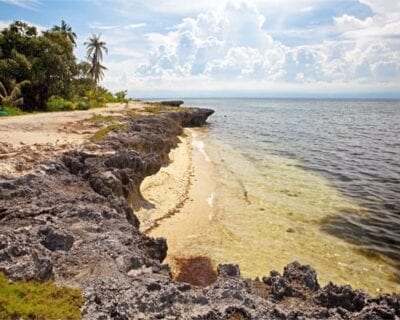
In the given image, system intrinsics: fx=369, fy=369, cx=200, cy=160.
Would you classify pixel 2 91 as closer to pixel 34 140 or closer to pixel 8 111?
pixel 8 111

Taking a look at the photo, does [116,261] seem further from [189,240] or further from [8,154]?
[8,154]

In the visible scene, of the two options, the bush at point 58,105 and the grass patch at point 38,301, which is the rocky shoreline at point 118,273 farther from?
the bush at point 58,105

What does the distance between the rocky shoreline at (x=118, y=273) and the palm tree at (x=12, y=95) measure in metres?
28.4

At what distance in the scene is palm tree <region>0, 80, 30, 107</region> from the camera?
37.4 meters

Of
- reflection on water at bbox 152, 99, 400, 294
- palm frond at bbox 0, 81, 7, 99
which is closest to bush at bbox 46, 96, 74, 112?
palm frond at bbox 0, 81, 7, 99

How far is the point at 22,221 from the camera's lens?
32.5ft

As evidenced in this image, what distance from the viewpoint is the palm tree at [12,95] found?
37.4 m

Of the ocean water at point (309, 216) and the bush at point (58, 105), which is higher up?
the bush at point (58, 105)

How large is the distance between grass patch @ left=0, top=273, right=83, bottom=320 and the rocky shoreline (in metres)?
0.25

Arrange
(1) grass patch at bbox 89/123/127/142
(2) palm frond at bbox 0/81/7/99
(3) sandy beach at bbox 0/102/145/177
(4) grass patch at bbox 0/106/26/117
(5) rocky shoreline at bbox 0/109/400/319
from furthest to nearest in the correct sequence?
(2) palm frond at bbox 0/81/7/99
(4) grass patch at bbox 0/106/26/117
(1) grass patch at bbox 89/123/127/142
(3) sandy beach at bbox 0/102/145/177
(5) rocky shoreline at bbox 0/109/400/319

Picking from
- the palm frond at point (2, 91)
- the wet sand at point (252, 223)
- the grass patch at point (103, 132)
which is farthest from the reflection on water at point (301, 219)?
the palm frond at point (2, 91)

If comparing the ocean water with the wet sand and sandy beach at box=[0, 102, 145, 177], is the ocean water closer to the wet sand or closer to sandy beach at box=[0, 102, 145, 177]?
the wet sand

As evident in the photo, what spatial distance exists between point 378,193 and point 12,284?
25.7 metres

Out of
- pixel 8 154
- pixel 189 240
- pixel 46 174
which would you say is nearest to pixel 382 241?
pixel 189 240
